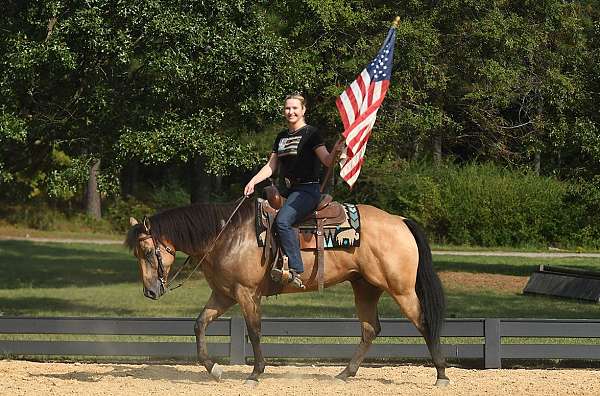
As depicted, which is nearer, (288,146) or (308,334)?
(288,146)

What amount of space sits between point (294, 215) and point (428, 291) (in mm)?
1591

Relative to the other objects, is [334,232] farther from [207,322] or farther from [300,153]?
[207,322]

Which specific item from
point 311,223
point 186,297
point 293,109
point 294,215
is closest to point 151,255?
point 294,215

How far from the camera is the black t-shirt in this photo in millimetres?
10406

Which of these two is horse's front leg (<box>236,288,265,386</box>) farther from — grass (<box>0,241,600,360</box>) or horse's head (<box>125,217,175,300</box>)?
grass (<box>0,241,600,360</box>)

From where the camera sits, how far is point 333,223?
1055 centimetres

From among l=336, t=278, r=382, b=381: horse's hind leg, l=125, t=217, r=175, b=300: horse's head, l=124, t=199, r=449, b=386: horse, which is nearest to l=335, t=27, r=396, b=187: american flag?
l=124, t=199, r=449, b=386: horse

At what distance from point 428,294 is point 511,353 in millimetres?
1970

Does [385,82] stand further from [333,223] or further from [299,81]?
[299,81]

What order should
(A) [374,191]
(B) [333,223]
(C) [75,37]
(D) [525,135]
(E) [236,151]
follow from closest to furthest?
(B) [333,223] < (C) [75,37] < (E) [236,151] < (D) [525,135] < (A) [374,191]

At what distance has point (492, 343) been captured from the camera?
12.0 m

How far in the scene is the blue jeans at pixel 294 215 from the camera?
34.0 ft

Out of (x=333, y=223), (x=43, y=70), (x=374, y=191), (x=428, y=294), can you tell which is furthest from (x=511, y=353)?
(x=374, y=191)

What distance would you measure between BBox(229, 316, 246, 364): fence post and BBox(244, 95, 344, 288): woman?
1853mm
